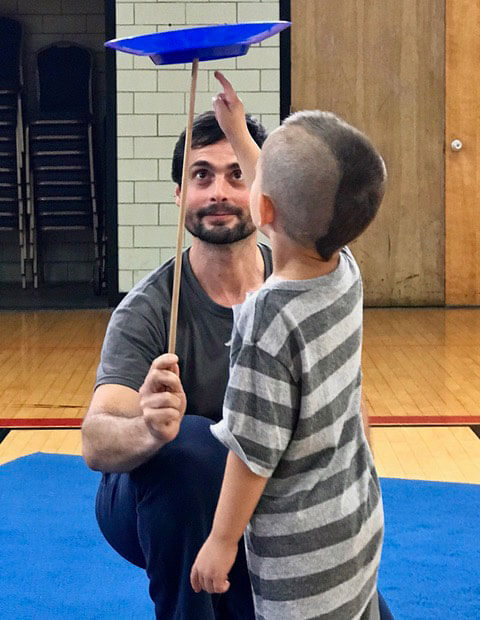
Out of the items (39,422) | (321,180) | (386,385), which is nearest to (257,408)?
(321,180)

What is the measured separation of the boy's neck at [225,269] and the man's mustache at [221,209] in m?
0.06

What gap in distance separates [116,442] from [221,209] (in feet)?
1.56

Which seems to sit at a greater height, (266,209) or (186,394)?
(266,209)

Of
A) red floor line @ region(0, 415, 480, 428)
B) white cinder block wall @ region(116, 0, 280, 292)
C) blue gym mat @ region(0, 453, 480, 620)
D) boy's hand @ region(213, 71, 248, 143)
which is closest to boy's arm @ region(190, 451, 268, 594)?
boy's hand @ region(213, 71, 248, 143)

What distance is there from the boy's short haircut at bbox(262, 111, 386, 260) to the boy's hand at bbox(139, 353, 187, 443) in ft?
0.84

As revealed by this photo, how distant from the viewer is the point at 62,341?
605 centimetres

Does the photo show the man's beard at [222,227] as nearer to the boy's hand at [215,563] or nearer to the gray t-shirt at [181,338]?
the gray t-shirt at [181,338]

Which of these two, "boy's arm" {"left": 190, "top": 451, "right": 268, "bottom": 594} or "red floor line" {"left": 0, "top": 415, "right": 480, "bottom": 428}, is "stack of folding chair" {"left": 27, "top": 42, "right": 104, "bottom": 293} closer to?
"red floor line" {"left": 0, "top": 415, "right": 480, "bottom": 428}

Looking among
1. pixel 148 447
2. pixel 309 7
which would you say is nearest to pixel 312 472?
pixel 148 447

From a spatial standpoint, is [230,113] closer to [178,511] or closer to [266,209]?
[266,209]

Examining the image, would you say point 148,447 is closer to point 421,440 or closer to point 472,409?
point 421,440

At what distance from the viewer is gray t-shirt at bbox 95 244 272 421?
190cm

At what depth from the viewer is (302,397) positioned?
1.40 metres

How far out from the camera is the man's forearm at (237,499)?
1.38 metres
